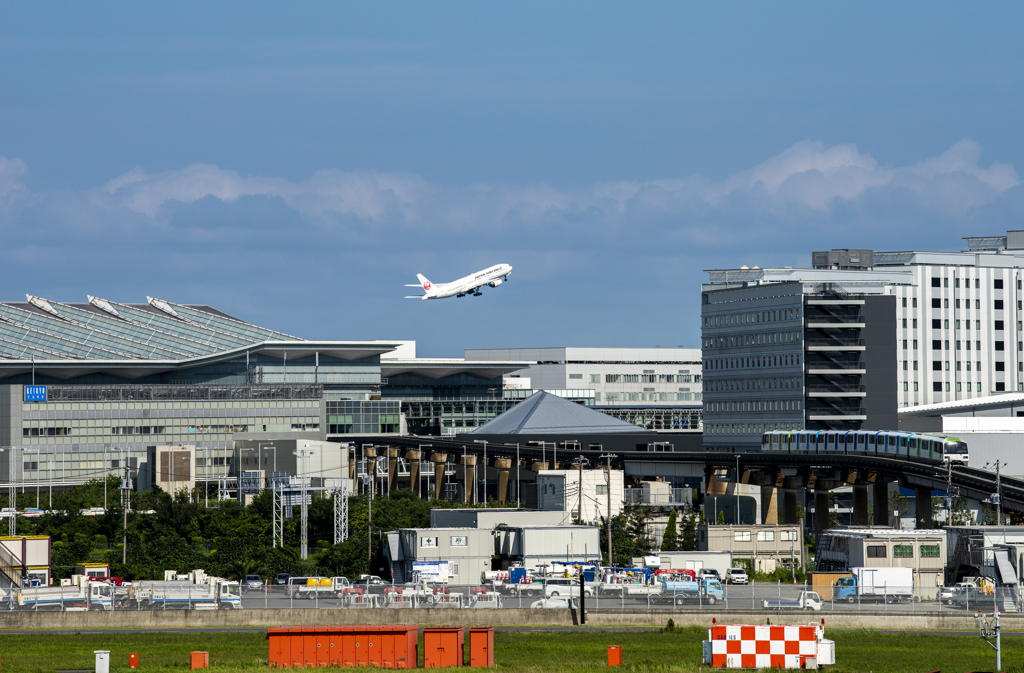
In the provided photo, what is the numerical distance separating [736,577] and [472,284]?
90.5 meters

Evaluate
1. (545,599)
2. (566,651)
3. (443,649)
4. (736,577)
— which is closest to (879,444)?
(736,577)

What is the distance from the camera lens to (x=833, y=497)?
193000 mm

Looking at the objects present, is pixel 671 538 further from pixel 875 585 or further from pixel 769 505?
pixel 769 505

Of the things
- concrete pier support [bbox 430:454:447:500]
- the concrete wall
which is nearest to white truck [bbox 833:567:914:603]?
the concrete wall

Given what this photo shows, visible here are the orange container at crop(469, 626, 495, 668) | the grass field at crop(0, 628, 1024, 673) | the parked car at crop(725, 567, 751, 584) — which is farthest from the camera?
the parked car at crop(725, 567, 751, 584)

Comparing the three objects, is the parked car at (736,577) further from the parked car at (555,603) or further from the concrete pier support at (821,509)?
the concrete pier support at (821,509)

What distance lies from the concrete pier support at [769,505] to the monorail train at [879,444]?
661 cm

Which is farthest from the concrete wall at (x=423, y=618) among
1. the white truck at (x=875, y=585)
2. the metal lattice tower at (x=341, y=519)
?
the metal lattice tower at (x=341, y=519)

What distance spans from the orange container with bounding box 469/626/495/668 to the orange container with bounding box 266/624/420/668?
220 cm

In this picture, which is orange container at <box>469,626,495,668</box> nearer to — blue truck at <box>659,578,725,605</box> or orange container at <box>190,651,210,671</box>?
orange container at <box>190,651,210,671</box>

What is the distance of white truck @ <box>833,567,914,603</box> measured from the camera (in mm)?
70562

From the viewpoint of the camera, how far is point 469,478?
627 feet

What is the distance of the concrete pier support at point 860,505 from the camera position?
457ft

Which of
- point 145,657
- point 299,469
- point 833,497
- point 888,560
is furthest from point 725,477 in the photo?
point 145,657
